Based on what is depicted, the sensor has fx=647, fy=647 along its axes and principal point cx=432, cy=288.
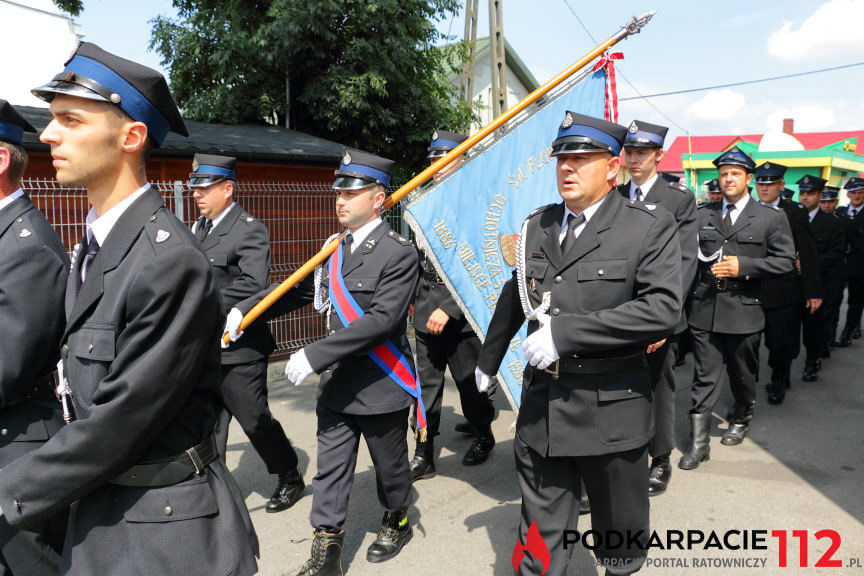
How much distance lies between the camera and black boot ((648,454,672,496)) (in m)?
4.16

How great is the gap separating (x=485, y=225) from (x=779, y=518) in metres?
2.53

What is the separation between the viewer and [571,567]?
3.32 m

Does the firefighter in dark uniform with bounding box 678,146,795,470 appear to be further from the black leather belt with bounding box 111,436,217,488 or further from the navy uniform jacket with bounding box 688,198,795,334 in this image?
the black leather belt with bounding box 111,436,217,488

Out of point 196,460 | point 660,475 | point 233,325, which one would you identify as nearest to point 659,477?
point 660,475

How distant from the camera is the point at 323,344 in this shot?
3055mm

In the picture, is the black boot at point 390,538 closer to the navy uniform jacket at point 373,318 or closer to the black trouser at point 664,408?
the navy uniform jacket at point 373,318

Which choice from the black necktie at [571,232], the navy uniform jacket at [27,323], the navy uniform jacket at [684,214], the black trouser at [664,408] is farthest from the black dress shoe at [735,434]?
the navy uniform jacket at [27,323]

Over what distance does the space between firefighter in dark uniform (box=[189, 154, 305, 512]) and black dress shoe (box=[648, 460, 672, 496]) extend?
227cm

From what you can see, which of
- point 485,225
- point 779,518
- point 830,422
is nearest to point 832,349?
point 830,422

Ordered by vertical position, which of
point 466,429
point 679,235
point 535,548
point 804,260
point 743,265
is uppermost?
point 679,235

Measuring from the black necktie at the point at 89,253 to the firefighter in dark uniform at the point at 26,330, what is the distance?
1.15 feet

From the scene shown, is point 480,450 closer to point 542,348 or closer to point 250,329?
point 250,329

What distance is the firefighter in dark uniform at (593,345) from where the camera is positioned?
2.44 meters

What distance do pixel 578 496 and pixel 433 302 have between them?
2244 millimetres
